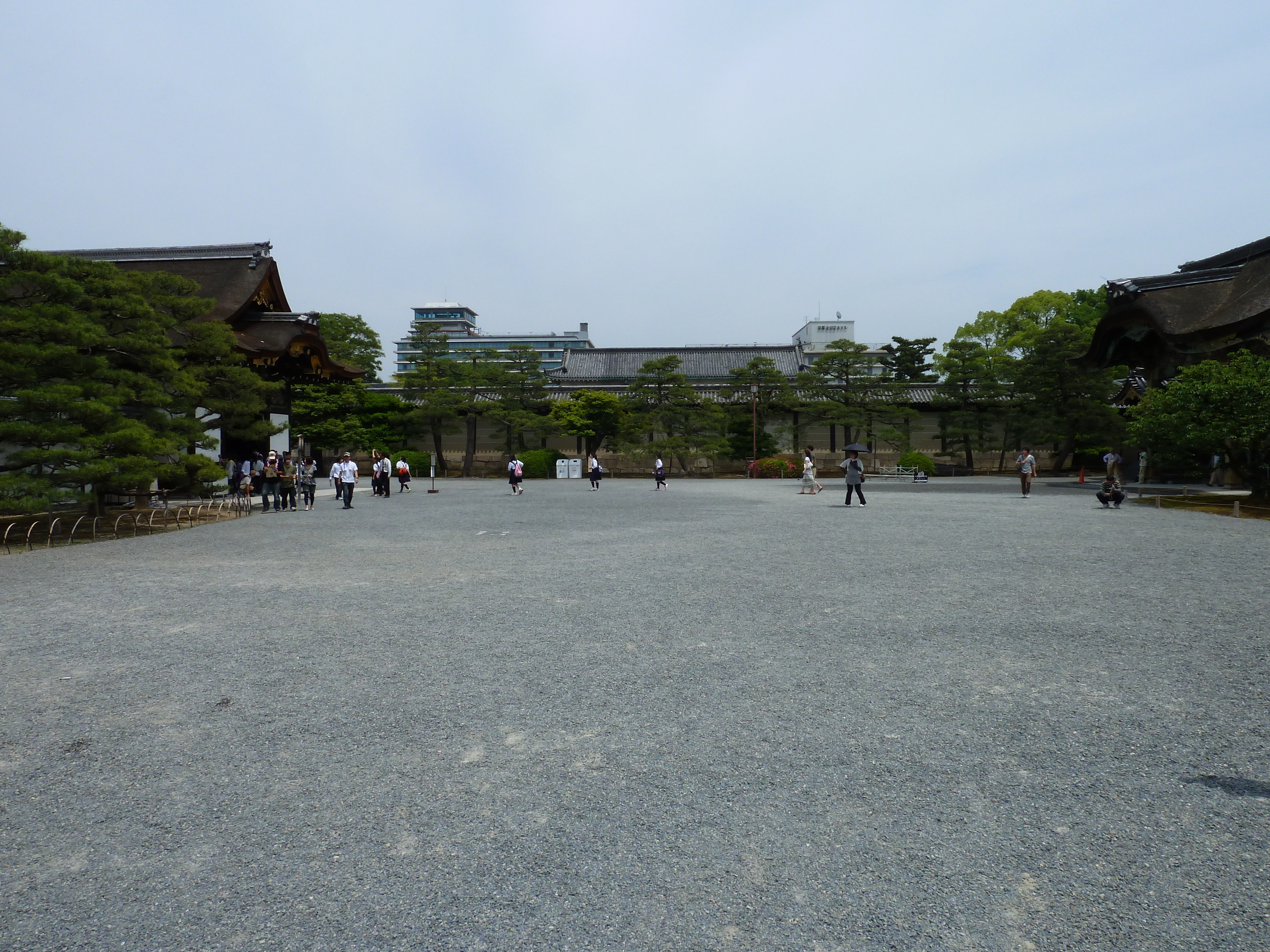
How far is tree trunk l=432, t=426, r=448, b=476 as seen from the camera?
133 feet

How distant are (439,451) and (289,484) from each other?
2341 cm

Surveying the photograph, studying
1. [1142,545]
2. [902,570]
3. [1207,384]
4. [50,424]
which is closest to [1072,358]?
[1207,384]

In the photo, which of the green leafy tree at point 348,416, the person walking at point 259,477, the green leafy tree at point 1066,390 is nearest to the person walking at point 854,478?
the person walking at point 259,477

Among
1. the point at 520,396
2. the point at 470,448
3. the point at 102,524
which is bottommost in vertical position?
the point at 102,524

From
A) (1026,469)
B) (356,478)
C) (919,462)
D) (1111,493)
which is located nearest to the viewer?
(1111,493)

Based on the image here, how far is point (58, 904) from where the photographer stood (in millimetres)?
2480

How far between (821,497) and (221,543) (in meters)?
15.9

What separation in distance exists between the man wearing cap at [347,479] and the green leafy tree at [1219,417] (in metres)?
19.3

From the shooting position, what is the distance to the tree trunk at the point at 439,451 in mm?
40594

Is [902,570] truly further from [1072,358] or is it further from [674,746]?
[1072,358]

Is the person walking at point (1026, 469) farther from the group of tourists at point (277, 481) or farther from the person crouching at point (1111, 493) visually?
the group of tourists at point (277, 481)

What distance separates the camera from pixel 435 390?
1542 inches

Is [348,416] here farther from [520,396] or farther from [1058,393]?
[1058,393]

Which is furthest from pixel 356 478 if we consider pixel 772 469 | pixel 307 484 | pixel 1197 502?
pixel 1197 502
